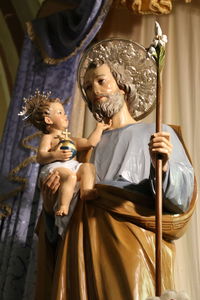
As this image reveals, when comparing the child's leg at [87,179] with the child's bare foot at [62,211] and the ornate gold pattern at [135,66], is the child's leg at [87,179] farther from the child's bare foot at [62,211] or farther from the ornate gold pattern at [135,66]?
the ornate gold pattern at [135,66]

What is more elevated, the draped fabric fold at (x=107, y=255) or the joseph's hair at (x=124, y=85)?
the joseph's hair at (x=124, y=85)

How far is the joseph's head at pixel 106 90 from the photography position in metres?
2.10

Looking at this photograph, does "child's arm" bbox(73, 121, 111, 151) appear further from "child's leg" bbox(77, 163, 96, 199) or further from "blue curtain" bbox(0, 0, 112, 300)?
"blue curtain" bbox(0, 0, 112, 300)

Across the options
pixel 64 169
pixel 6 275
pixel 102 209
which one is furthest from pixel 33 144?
pixel 102 209

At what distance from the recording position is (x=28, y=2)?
3.38m

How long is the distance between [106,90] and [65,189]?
1.48 ft

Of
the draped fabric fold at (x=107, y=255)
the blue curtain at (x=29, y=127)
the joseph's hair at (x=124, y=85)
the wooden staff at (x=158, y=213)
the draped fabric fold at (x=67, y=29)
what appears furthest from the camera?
the draped fabric fold at (x=67, y=29)

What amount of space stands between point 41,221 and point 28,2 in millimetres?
1761

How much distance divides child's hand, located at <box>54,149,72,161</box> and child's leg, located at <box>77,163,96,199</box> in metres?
0.06

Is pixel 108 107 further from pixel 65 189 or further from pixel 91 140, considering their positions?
pixel 65 189

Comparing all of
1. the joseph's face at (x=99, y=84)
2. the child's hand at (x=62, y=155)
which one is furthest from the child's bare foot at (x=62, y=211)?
the joseph's face at (x=99, y=84)

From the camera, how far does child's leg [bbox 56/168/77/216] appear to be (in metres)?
1.77

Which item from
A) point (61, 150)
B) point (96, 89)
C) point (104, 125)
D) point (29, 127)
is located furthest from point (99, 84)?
point (29, 127)

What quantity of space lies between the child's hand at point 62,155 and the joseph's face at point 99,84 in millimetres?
253
